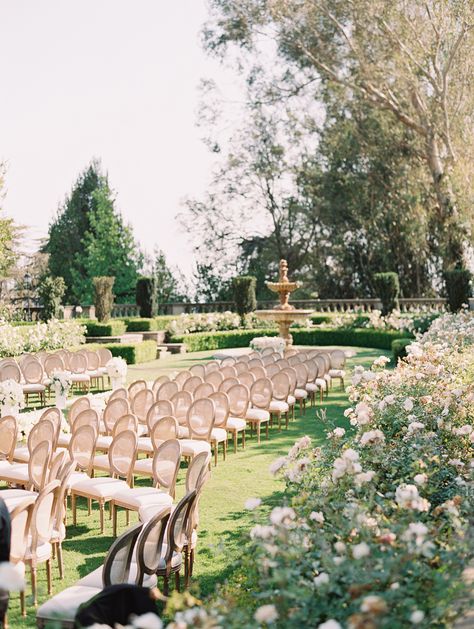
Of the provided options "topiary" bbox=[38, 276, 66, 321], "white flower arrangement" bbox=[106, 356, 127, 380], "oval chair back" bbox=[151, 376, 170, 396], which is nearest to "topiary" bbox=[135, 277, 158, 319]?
"topiary" bbox=[38, 276, 66, 321]

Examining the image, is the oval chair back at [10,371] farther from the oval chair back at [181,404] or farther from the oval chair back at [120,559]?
the oval chair back at [120,559]

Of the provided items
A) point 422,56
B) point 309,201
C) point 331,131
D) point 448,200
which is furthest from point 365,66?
point 309,201

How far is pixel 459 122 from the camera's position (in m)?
26.5

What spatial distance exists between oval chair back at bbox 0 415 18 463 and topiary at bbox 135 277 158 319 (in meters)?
20.9

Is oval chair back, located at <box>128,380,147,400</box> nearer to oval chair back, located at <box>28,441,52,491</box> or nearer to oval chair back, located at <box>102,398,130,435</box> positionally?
oval chair back, located at <box>102,398,130,435</box>

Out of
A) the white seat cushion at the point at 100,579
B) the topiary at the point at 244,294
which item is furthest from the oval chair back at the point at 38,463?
the topiary at the point at 244,294

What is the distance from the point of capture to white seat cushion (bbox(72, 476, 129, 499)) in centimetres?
628

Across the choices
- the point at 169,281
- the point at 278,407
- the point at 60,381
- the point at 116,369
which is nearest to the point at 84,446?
the point at 60,381

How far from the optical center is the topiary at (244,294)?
2900 centimetres

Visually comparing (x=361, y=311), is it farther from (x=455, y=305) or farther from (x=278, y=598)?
(x=278, y=598)

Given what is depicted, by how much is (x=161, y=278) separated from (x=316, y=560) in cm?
3615

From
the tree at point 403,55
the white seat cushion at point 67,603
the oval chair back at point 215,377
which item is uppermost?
the tree at point 403,55

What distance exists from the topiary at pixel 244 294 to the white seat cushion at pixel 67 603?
978 inches

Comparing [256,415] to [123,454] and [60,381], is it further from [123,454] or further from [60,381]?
[123,454]
